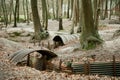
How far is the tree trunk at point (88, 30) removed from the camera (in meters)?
19.2

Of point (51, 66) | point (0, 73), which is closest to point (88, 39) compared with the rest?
point (51, 66)

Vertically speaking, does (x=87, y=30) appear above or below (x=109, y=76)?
above

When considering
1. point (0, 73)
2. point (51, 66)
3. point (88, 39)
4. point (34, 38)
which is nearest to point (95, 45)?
point (88, 39)

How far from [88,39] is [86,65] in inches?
227

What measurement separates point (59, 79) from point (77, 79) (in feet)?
2.55

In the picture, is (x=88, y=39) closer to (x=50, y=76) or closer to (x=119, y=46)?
(x=119, y=46)

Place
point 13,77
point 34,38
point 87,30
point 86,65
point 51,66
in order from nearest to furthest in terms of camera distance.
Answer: point 13,77 → point 86,65 → point 51,66 → point 87,30 → point 34,38

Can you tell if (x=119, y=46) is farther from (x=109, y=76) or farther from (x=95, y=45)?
(x=109, y=76)

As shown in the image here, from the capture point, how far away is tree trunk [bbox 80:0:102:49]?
19.2 metres

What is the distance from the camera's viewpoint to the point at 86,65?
45.0 feet

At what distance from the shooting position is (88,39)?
761 inches

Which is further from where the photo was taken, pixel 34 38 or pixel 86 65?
pixel 34 38

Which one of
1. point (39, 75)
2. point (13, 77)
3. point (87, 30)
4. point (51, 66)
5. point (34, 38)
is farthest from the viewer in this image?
point (34, 38)

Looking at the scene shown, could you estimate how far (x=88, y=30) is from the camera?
19.8 m
